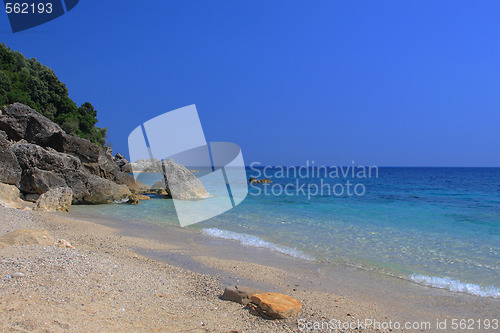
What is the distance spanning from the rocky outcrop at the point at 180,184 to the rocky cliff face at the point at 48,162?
2.91 meters

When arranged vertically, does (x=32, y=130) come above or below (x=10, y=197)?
above

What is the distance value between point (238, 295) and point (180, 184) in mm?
15532

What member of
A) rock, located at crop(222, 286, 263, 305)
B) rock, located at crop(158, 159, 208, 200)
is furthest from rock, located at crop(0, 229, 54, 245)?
rock, located at crop(158, 159, 208, 200)

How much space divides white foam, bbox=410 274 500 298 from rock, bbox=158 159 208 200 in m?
14.7

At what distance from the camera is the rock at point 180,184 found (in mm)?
18984

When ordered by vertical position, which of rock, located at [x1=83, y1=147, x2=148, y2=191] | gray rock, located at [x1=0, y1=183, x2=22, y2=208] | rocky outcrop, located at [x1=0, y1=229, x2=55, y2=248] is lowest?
rocky outcrop, located at [x1=0, y1=229, x2=55, y2=248]

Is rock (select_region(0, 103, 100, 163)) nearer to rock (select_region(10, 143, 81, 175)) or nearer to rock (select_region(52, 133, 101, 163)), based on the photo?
rock (select_region(52, 133, 101, 163))

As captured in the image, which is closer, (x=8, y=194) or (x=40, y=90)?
(x=8, y=194)

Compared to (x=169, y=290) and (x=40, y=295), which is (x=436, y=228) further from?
(x=40, y=295)

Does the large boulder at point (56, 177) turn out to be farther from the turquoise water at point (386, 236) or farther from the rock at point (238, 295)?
the rock at point (238, 295)

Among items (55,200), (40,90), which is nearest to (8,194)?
(55,200)

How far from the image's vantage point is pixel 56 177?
44.4 feet

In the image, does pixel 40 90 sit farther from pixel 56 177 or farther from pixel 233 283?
pixel 233 283

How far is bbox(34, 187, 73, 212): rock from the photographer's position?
11.6 metres
